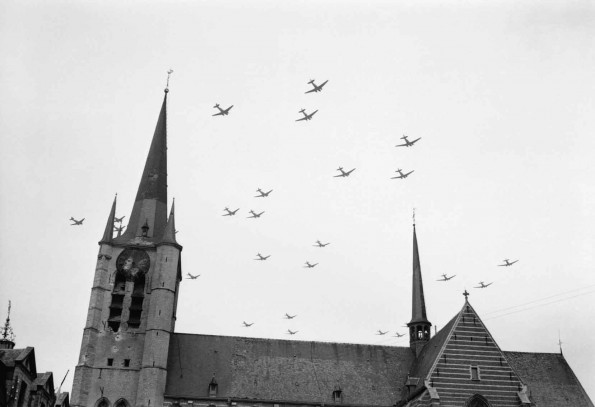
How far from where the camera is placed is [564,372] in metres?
48.5

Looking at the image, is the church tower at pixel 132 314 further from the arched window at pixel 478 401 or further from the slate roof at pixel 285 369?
the arched window at pixel 478 401

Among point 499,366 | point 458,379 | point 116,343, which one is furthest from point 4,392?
point 499,366

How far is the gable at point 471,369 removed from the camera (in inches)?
1642

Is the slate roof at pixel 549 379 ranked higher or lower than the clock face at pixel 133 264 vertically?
lower

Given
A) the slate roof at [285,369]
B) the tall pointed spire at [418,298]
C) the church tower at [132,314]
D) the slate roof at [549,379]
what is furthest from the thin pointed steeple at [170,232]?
the slate roof at [549,379]

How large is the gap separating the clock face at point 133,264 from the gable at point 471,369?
20773 mm

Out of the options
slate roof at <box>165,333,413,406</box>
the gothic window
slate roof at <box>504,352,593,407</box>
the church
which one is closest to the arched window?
the church

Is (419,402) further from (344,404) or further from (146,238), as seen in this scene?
(146,238)

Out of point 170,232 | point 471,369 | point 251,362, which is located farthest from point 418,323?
point 170,232

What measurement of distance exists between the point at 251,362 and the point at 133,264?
35.4 ft

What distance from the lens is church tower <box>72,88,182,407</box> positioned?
44531mm

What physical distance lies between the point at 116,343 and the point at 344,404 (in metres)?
15.7

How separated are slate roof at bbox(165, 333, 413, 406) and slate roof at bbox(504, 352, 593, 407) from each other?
25.4 ft

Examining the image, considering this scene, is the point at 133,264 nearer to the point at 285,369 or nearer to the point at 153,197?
the point at 153,197
